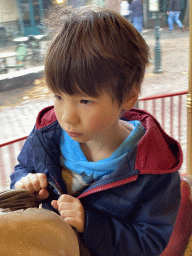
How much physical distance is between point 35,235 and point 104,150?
443 mm

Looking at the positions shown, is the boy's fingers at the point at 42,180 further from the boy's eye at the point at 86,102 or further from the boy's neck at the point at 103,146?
the boy's eye at the point at 86,102

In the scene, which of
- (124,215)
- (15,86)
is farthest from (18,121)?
(124,215)

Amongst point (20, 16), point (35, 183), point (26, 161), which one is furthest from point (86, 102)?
point (20, 16)

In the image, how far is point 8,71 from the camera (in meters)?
1.97

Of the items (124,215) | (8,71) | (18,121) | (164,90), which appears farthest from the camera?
(164,90)

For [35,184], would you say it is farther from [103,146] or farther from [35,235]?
[35,235]

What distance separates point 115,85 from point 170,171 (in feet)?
0.81

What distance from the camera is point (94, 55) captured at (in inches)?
24.8

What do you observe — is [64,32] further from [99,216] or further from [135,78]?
[99,216]

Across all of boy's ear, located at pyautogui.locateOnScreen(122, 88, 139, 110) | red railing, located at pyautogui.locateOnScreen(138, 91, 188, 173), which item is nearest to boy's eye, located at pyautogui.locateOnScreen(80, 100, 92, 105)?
boy's ear, located at pyautogui.locateOnScreen(122, 88, 139, 110)

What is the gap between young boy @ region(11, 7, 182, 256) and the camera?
640mm

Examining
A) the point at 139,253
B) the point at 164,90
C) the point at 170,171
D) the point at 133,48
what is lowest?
the point at 164,90

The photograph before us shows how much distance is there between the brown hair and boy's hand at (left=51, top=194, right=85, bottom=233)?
238 mm

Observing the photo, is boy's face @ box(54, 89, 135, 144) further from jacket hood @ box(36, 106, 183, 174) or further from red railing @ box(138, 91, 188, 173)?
red railing @ box(138, 91, 188, 173)
